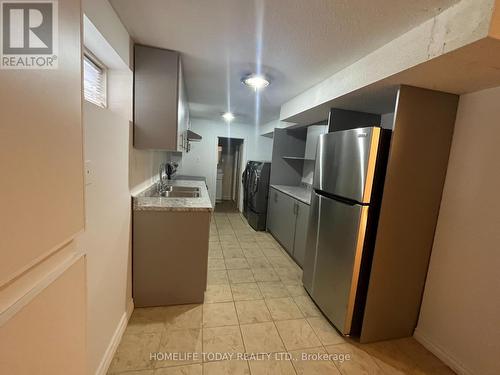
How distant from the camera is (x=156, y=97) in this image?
1866mm

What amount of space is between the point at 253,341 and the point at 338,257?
36.8 inches

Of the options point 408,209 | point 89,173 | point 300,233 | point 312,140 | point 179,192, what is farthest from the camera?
point 312,140

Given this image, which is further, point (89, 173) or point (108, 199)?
point (108, 199)

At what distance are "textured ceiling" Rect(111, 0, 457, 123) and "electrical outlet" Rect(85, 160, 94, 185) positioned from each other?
933 millimetres

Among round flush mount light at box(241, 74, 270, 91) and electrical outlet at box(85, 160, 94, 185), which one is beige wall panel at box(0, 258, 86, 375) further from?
round flush mount light at box(241, 74, 270, 91)

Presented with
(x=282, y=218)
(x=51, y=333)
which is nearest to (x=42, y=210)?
(x=51, y=333)

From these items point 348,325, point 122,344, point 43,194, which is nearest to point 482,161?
point 348,325

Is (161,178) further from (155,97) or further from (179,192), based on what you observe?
(155,97)

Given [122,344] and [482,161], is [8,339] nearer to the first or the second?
[122,344]

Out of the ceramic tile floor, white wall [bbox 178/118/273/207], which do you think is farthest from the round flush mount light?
white wall [bbox 178/118/273/207]

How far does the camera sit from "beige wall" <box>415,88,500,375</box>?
1425 millimetres

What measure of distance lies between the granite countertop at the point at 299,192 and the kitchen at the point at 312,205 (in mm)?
760

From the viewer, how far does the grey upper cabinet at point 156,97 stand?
1813mm

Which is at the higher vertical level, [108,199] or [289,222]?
[108,199]
